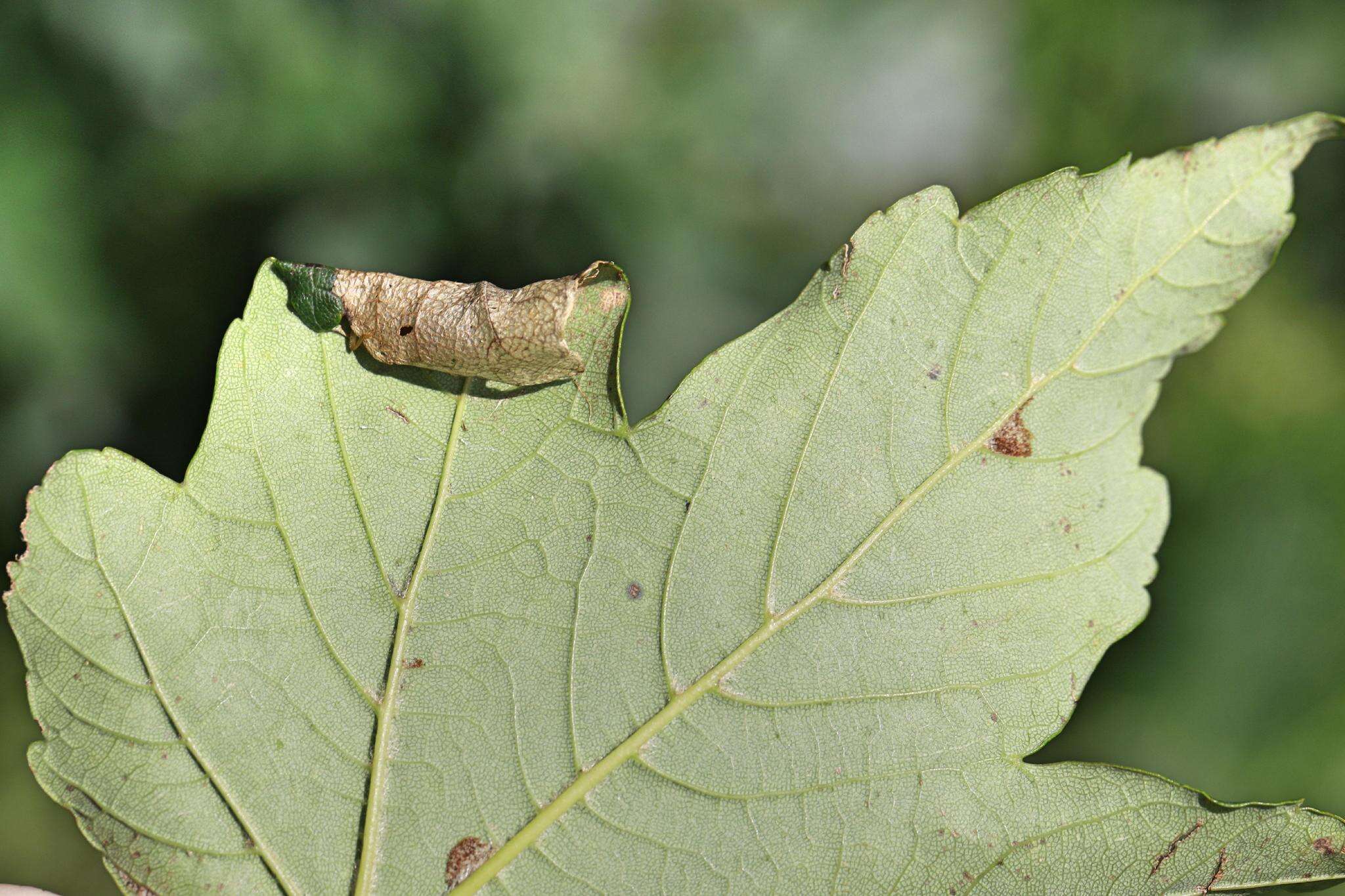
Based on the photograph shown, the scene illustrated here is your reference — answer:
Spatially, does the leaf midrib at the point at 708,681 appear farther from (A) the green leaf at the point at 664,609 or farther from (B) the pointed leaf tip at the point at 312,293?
(B) the pointed leaf tip at the point at 312,293

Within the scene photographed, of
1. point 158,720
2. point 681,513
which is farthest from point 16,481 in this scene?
point 681,513

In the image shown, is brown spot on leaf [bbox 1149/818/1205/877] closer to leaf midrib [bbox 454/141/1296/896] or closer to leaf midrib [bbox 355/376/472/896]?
leaf midrib [bbox 454/141/1296/896]

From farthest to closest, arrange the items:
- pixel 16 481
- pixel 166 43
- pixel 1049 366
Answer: pixel 16 481 → pixel 166 43 → pixel 1049 366

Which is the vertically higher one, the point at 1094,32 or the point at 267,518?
the point at 1094,32

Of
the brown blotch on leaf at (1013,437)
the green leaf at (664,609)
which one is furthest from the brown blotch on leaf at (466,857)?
the brown blotch on leaf at (1013,437)

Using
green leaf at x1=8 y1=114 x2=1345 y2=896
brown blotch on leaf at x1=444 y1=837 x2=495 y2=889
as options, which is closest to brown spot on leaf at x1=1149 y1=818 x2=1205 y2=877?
green leaf at x1=8 y1=114 x2=1345 y2=896

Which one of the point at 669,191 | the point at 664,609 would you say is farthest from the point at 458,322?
the point at 669,191

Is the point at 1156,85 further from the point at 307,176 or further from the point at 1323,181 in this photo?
the point at 307,176

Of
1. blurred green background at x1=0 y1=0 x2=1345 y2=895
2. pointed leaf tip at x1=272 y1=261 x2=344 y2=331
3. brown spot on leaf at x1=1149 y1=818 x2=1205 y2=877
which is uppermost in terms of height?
blurred green background at x1=0 y1=0 x2=1345 y2=895
